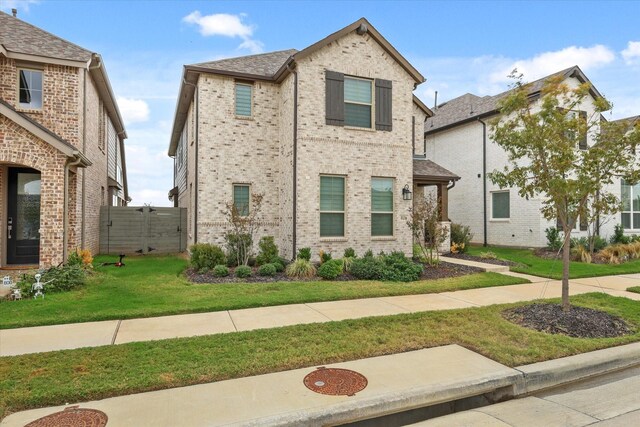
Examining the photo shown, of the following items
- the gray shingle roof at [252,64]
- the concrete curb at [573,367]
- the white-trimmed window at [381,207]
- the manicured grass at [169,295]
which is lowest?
the concrete curb at [573,367]

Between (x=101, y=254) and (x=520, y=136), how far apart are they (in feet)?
49.3

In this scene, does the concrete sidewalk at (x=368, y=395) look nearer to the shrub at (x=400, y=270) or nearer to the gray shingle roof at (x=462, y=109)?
the shrub at (x=400, y=270)

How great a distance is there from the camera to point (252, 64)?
1372 centimetres

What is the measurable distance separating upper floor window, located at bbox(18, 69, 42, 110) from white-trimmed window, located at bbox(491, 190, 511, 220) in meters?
18.5

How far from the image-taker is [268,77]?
43.0 ft

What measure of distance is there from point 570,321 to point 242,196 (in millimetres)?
9669

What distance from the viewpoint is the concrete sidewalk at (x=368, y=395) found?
11.0 feet

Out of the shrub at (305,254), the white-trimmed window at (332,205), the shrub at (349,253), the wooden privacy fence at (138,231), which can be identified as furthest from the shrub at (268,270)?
the wooden privacy fence at (138,231)

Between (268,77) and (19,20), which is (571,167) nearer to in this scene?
(268,77)

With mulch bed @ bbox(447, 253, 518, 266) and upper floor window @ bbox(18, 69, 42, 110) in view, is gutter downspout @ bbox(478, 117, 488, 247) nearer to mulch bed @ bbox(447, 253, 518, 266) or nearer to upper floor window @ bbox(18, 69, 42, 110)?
mulch bed @ bbox(447, 253, 518, 266)

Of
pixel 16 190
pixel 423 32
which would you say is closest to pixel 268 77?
pixel 423 32

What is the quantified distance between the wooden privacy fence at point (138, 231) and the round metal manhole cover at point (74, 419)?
1324cm

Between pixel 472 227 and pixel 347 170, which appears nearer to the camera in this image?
pixel 347 170

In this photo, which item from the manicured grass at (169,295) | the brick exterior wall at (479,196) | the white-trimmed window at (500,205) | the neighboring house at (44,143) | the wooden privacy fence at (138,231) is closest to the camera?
the manicured grass at (169,295)
